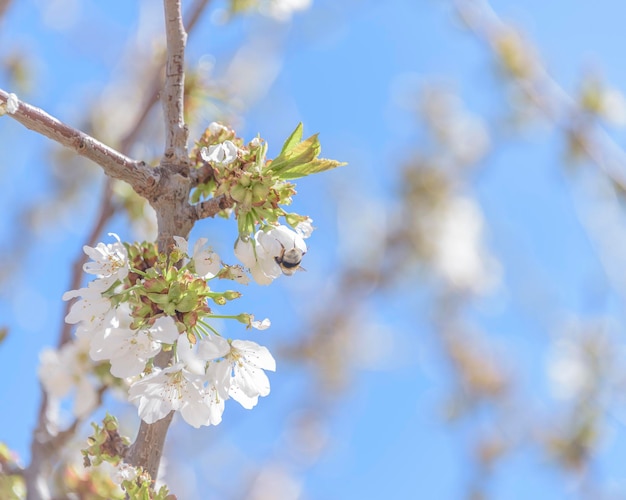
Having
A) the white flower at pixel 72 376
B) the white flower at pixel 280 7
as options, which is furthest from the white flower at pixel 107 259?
the white flower at pixel 280 7

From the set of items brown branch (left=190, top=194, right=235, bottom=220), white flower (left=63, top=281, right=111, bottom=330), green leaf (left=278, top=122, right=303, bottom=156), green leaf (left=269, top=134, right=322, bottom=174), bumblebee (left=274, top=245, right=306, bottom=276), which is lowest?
white flower (left=63, top=281, right=111, bottom=330)

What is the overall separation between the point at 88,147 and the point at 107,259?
216mm

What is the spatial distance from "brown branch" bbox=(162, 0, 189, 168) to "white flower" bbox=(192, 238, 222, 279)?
16 centimetres

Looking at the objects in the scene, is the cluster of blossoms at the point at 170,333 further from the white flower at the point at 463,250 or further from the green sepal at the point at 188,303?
the white flower at the point at 463,250

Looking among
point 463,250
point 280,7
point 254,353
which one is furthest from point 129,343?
point 463,250

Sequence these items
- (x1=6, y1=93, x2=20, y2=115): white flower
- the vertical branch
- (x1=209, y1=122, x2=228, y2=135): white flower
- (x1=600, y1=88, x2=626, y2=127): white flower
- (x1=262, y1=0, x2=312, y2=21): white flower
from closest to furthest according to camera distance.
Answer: (x1=6, y1=93, x2=20, y2=115): white flower < the vertical branch < (x1=209, y1=122, x2=228, y2=135): white flower < (x1=262, y1=0, x2=312, y2=21): white flower < (x1=600, y1=88, x2=626, y2=127): white flower

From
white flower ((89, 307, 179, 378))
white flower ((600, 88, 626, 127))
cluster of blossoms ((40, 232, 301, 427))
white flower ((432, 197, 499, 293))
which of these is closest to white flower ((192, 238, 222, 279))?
cluster of blossoms ((40, 232, 301, 427))

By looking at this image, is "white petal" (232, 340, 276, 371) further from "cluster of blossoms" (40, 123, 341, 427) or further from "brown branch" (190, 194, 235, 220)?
"brown branch" (190, 194, 235, 220)

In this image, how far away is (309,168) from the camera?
45.4 inches

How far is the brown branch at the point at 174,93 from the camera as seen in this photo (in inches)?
46.9

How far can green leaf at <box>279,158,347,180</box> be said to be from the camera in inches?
44.9

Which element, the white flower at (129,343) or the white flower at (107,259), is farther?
the white flower at (107,259)

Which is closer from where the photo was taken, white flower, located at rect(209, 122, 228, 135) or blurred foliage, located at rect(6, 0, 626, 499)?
white flower, located at rect(209, 122, 228, 135)

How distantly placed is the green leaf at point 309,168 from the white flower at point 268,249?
9 centimetres
